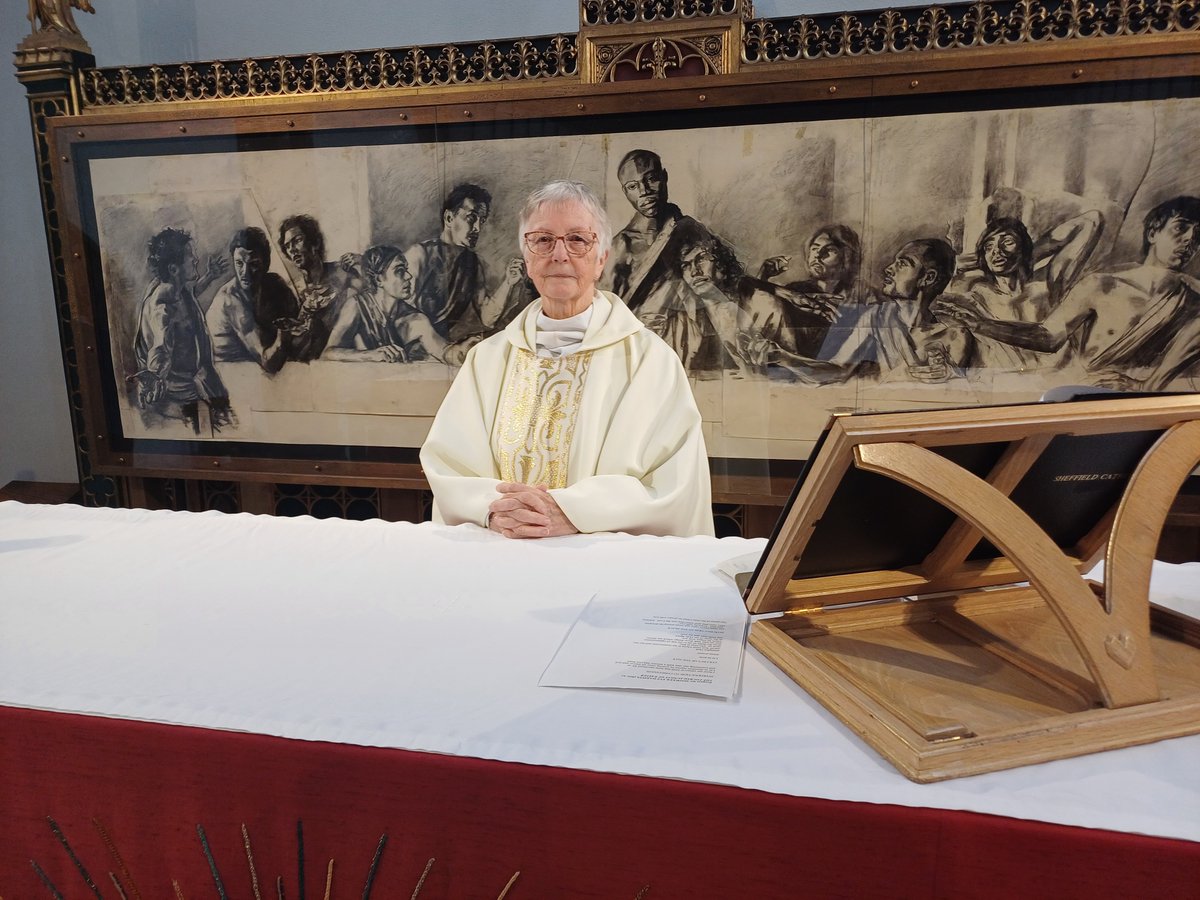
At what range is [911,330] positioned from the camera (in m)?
3.34

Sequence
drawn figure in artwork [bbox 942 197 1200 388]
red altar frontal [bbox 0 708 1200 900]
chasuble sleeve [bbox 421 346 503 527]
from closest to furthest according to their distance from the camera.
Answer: red altar frontal [bbox 0 708 1200 900] → chasuble sleeve [bbox 421 346 503 527] → drawn figure in artwork [bbox 942 197 1200 388]

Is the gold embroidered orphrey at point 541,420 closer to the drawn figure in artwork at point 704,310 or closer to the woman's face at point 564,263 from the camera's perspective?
the woman's face at point 564,263

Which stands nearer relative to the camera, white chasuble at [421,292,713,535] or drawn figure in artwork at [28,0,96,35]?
white chasuble at [421,292,713,535]

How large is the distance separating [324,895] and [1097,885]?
37.1 inches

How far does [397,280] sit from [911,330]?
7.40 ft

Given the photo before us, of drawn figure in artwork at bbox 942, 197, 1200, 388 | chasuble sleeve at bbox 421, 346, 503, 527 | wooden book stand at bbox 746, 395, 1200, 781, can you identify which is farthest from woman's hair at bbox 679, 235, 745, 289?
wooden book stand at bbox 746, 395, 1200, 781

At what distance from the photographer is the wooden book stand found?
106 cm

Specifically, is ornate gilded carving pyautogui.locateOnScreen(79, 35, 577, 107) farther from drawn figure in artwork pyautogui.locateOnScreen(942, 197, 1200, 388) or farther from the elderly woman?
drawn figure in artwork pyautogui.locateOnScreen(942, 197, 1200, 388)

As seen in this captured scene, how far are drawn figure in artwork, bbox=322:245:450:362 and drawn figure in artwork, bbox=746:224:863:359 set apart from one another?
1.46 metres

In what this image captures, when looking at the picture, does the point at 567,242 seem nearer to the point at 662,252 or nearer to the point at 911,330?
the point at 662,252

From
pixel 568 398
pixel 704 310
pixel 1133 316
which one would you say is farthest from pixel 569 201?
pixel 1133 316

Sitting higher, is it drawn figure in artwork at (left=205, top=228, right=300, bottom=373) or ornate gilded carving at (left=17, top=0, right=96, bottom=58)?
ornate gilded carving at (left=17, top=0, right=96, bottom=58)

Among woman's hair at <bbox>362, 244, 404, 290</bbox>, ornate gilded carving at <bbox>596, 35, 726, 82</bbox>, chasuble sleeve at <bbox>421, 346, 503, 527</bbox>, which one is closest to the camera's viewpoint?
chasuble sleeve at <bbox>421, 346, 503, 527</bbox>

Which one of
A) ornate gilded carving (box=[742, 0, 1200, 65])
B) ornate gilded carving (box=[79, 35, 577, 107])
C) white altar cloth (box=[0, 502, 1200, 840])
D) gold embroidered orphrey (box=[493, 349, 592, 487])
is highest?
ornate gilded carving (box=[79, 35, 577, 107])
